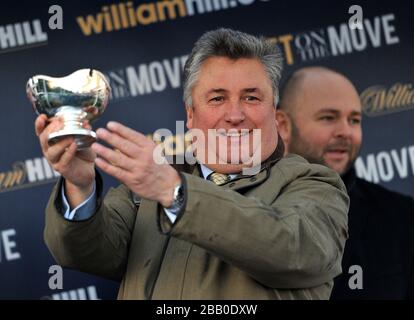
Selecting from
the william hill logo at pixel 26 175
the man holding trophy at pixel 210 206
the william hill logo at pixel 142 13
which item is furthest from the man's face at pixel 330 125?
the man holding trophy at pixel 210 206

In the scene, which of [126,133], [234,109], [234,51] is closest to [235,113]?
[234,109]

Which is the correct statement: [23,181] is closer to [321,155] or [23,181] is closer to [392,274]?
[321,155]

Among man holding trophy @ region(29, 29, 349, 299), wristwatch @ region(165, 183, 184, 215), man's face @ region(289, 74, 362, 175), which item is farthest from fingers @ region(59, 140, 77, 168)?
man's face @ region(289, 74, 362, 175)

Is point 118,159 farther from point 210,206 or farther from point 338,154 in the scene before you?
point 338,154

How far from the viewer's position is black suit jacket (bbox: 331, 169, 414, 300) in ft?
13.3

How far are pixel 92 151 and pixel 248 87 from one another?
53 centimetres

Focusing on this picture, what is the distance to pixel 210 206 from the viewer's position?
2.25 metres

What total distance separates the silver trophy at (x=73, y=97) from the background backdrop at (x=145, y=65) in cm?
172

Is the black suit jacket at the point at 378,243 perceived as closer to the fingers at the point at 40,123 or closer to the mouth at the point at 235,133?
the mouth at the point at 235,133

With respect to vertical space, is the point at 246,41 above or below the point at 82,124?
above

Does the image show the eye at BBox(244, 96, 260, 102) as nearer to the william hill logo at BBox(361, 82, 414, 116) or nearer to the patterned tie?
the patterned tie

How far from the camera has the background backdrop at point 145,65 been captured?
4.10 metres
